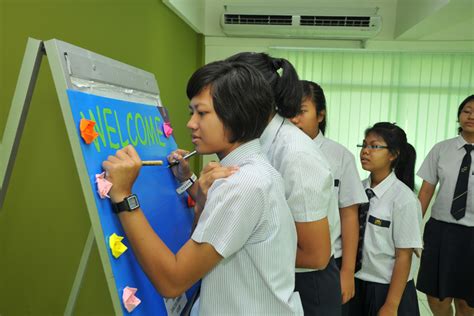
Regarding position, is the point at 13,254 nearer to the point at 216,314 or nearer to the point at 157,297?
the point at 157,297

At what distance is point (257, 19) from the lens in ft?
12.2

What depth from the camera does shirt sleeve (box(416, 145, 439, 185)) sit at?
2658mm

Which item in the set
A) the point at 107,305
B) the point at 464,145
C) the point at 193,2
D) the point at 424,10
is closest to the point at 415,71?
the point at 424,10

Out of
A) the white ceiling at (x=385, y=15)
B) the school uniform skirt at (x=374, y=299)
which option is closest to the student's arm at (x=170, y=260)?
the school uniform skirt at (x=374, y=299)

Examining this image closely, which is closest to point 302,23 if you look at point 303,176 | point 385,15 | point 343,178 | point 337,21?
point 337,21

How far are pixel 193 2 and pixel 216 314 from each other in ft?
10.7

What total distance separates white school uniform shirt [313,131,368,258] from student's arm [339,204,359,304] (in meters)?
0.05

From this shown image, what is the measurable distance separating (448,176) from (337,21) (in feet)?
6.32

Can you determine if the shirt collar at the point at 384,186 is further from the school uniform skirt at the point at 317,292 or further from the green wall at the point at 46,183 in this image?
the green wall at the point at 46,183

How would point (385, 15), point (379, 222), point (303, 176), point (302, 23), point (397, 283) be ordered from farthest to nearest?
point (385, 15)
point (302, 23)
point (379, 222)
point (397, 283)
point (303, 176)

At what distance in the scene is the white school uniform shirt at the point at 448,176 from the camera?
2.42 meters

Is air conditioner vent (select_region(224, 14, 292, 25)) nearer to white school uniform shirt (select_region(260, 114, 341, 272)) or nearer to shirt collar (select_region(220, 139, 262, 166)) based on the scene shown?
white school uniform shirt (select_region(260, 114, 341, 272))

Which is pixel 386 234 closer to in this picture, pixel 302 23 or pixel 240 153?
pixel 240 153

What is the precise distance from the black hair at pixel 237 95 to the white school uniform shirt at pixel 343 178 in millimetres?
949
